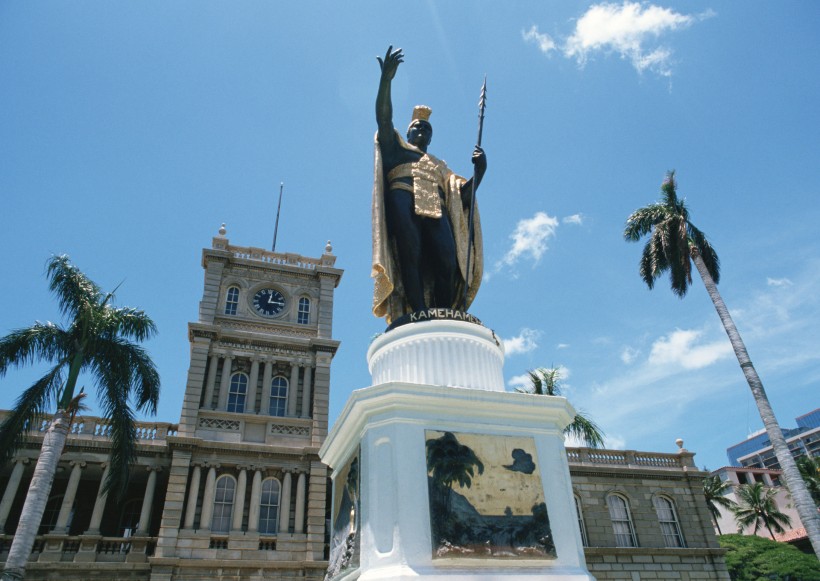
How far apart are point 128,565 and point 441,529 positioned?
67.5ft

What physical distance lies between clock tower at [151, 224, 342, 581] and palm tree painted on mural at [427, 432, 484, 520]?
19508mm

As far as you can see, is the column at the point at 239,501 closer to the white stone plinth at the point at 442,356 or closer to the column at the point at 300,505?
the column at the point at 300,505

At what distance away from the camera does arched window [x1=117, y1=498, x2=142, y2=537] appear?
22.9 m

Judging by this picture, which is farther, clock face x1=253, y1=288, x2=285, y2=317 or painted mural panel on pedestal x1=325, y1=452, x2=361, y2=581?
clock face x1=253, y1=288, x2=285, y2=317

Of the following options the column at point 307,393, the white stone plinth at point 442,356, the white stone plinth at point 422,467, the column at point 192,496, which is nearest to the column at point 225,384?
the column at point 192,496

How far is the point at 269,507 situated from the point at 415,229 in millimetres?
19791

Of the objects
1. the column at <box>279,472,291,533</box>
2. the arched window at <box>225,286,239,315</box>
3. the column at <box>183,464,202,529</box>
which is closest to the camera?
the column at <box>183,464,202,529</box>

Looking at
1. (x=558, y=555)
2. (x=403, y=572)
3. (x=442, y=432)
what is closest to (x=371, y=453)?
(x=442, y=432)

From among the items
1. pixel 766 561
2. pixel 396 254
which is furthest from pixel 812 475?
pixel 396 254

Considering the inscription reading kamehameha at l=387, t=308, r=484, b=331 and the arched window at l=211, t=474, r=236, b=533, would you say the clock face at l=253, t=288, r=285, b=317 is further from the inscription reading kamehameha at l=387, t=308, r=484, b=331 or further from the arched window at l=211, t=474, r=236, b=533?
the inscription reading kamehameha at l=387, t=308, r=484, b=331

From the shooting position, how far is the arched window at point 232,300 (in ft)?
88.9

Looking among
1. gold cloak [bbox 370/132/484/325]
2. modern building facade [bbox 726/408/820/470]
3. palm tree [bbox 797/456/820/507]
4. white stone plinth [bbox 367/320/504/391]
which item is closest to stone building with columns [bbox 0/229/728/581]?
palm tree [bbox 797/456/820/507]

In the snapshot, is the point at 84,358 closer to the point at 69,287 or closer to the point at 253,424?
the point at 69,287

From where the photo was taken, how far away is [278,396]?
25484 mm
